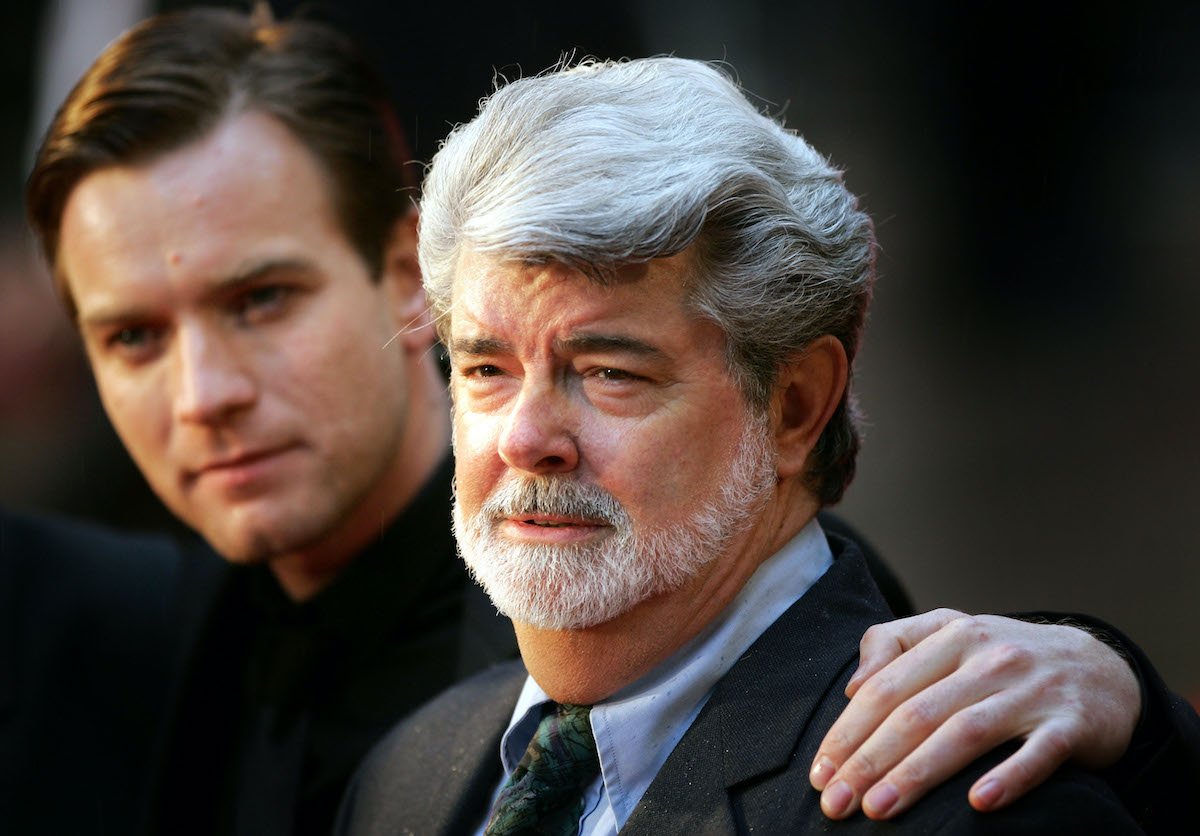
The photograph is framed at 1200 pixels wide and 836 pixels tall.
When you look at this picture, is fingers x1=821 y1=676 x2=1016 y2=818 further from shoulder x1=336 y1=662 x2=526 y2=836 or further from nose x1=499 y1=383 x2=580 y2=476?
shoulder x1=336 y1=662 x2=526 y2=836

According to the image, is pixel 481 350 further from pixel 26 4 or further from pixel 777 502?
pixel 26 4

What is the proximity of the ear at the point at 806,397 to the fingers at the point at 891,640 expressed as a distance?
1.19 feet

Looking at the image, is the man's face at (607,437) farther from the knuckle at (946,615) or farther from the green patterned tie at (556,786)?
the knuckle at (946,615)

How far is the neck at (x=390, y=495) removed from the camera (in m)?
3.33

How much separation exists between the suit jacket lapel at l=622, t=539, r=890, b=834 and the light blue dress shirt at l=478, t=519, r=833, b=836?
40 millimetres

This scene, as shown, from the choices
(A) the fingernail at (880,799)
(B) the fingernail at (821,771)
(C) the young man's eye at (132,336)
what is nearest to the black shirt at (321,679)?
(C) the young man's eye at (132,336)

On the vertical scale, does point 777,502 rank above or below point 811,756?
above

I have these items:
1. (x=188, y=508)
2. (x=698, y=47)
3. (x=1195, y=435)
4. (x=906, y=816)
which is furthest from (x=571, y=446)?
(x=1195, y=435)

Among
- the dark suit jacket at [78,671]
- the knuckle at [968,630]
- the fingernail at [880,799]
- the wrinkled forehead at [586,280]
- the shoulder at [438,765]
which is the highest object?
the wrinkled forehead at [586,280]

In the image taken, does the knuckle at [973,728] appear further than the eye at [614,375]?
No

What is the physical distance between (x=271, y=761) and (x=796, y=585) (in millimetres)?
1558

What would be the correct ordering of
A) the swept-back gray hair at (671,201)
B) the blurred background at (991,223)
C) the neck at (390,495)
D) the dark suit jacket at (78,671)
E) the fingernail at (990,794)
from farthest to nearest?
1. the blurred background at (991,223)
2. the dark suit jacket at (78,671)
3. the neck at (390,495)
4. the swept-back gray hair at (671,201)
5. the fingernail at (990,794)

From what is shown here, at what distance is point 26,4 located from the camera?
5395 millimetres

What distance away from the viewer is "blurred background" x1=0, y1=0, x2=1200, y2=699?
459cm
